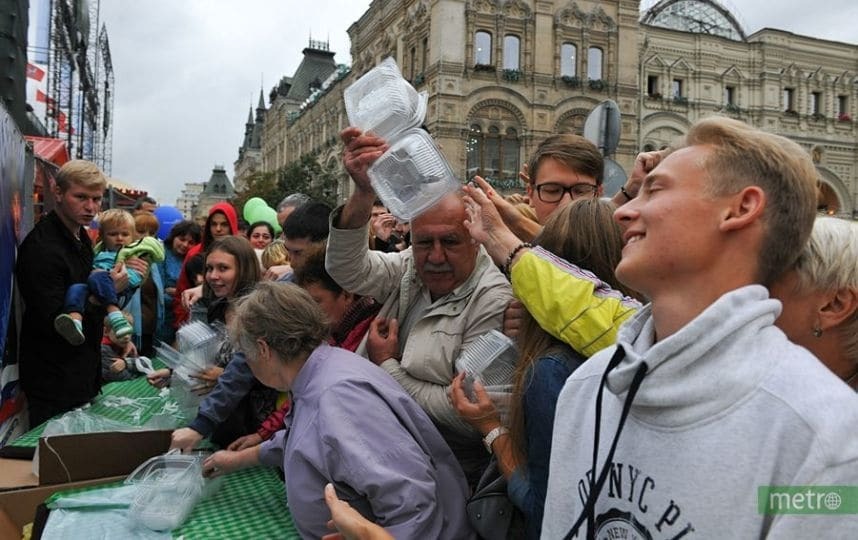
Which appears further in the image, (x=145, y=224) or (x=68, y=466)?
(x=145, y=224)

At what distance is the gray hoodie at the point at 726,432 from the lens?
0.95 m

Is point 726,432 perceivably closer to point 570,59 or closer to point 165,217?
point 165,217

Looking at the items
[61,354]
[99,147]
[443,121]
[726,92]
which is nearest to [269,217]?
[61,354]

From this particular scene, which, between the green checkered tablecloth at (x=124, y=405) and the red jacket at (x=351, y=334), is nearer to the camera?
the red jacket at (x=351, y=334)

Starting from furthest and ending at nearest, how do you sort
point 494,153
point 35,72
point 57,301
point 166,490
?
1. point 494,153
2. point 35,72
3. point 57,301
4. point 166,490

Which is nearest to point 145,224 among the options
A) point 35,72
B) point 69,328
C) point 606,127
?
point 69,328

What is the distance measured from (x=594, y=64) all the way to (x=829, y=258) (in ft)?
108

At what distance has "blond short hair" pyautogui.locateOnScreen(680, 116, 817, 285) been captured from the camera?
1129mm

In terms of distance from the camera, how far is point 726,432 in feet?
3.33

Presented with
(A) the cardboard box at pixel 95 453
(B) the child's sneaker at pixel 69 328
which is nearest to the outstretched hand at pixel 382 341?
(A) the cardboard box at pixel 95 453

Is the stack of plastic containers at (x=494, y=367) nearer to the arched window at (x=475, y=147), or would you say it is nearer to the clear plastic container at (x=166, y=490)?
the clear plastic container at (x=166, y=490)

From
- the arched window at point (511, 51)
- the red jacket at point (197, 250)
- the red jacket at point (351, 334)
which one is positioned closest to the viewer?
the red jacket at point (351, 334)

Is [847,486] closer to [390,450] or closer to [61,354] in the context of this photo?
[390,450]

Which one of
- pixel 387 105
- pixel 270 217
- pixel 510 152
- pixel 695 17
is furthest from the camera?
pixel 695 17
